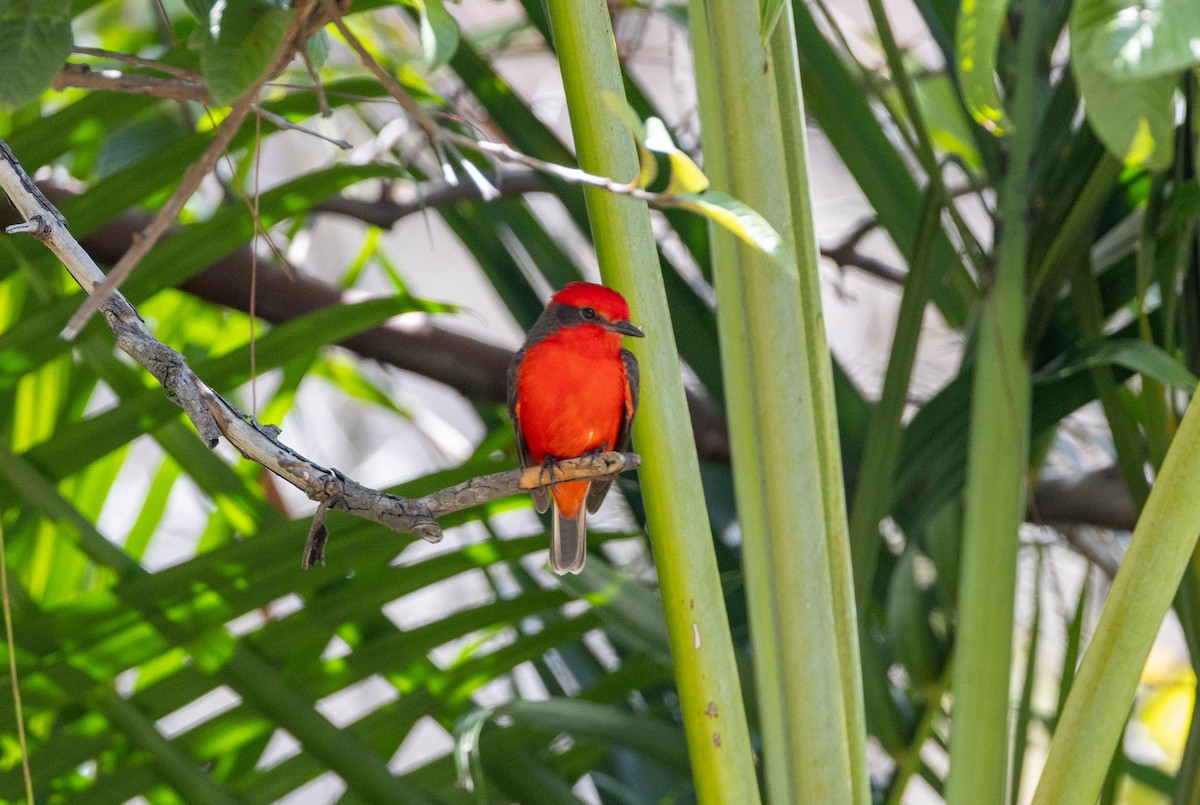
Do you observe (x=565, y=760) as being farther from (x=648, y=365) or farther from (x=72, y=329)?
(x=72, y=329)

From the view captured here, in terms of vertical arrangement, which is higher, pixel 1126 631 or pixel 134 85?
pixel 134 85

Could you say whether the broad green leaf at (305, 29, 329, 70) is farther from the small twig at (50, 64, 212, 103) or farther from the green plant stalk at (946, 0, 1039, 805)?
the green plant stalk at (946, 0, 1039, 805)

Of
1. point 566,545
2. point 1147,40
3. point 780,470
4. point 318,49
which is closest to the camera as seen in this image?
point 1147,40

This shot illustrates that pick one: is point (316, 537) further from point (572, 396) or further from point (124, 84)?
point (572, 396)

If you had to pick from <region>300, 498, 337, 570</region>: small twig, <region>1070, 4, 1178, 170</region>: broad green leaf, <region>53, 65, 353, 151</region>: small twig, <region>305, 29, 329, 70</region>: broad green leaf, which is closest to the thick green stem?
<region>1070, 4, 1178, 170</region>: broad green leaf

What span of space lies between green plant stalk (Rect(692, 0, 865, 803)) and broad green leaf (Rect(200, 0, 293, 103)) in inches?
14.0

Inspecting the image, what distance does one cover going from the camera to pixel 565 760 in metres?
1.61

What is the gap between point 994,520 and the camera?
1.15 m

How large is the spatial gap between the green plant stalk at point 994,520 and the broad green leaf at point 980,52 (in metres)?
0.44

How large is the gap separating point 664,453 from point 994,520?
1.37 feet

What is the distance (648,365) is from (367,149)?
1457 mm

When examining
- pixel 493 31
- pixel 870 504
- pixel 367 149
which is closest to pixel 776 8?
pixel 870 504

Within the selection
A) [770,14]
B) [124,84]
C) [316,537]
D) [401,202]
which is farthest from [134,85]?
[401,202]

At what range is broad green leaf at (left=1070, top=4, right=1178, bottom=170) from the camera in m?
0.66
